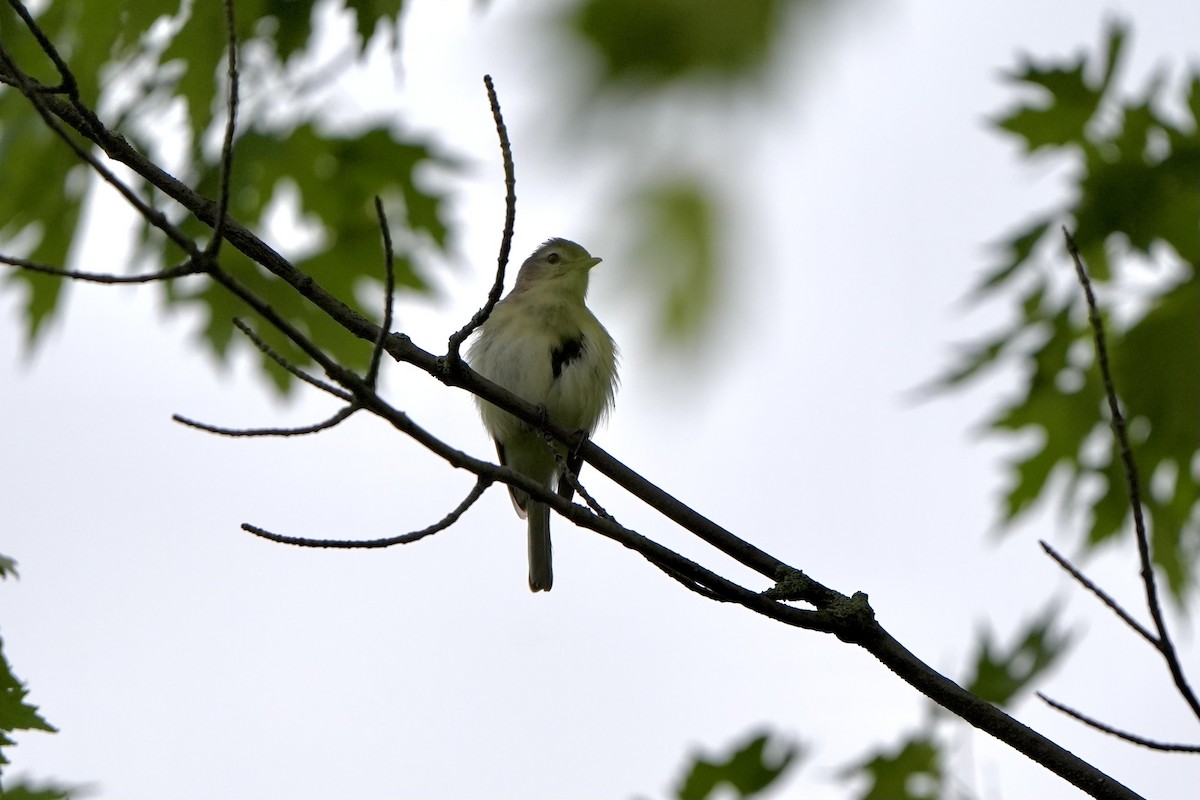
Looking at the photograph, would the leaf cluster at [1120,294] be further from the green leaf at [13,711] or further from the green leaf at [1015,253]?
the green leaf at [13,711]

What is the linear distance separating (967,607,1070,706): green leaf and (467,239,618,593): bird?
1.96 meters

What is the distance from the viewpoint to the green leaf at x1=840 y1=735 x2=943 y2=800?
6.14 m

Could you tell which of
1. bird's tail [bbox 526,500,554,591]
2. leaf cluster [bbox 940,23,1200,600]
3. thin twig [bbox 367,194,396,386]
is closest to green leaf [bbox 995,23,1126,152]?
leaf cluster [bbox 940,23,1200,600]

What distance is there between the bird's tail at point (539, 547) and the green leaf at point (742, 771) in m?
1.49

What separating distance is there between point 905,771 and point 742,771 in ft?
3.26

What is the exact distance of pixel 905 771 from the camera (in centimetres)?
616

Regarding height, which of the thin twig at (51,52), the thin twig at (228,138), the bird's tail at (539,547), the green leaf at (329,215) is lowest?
the thin twig at (228,138)

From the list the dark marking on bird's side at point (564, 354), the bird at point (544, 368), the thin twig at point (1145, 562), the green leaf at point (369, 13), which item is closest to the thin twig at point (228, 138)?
the green leaf at point (369, 13)

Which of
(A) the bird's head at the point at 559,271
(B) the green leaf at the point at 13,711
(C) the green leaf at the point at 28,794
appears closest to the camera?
(B) the green leaf at the point at 13,711

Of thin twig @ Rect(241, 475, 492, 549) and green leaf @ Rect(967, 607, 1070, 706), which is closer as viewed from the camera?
thin twig @ Rect(241, 475, 492, 549)

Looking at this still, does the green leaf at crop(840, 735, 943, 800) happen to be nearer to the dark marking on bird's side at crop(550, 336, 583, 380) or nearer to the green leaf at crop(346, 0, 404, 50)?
the dark marking on bird's side at crop(550, 336, 583, 380)

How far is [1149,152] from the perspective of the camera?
5875mm

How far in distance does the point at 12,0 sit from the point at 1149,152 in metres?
4.50

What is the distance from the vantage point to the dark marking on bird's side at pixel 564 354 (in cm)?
635
